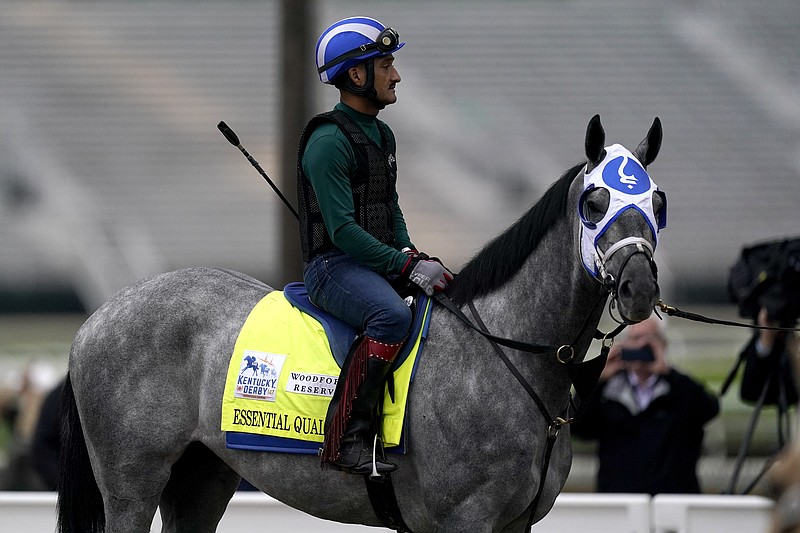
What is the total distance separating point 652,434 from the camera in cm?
649

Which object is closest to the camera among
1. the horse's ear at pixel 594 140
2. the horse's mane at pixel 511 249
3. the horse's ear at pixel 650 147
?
the horse's ear at pixel 594 140

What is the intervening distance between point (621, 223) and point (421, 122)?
7.98 metres

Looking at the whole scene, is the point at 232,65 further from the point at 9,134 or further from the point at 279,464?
the point at 279,464

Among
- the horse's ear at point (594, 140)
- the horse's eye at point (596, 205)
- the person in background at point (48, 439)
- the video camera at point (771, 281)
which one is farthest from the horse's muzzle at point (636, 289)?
the person in background at point (48, 439)

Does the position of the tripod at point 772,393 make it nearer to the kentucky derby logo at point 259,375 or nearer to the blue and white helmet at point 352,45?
the kentucky derby logo at point 259,375

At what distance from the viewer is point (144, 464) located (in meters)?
4.61

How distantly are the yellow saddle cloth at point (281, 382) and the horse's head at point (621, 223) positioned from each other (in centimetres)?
74

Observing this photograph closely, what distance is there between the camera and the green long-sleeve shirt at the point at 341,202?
4.24 metres

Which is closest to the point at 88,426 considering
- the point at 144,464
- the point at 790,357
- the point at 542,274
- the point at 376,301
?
the point at 144,464

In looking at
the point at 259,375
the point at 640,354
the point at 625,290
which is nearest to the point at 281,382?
the point at 259,375

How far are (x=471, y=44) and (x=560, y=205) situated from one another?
795 cm

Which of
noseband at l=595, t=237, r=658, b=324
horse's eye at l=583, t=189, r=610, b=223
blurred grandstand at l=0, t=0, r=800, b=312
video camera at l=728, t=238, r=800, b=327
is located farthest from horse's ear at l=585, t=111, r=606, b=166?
blurred grandstand at l=0, t=0, r=800, b=312

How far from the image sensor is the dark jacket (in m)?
6.50

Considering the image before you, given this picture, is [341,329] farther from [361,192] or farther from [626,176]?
[626,176]
